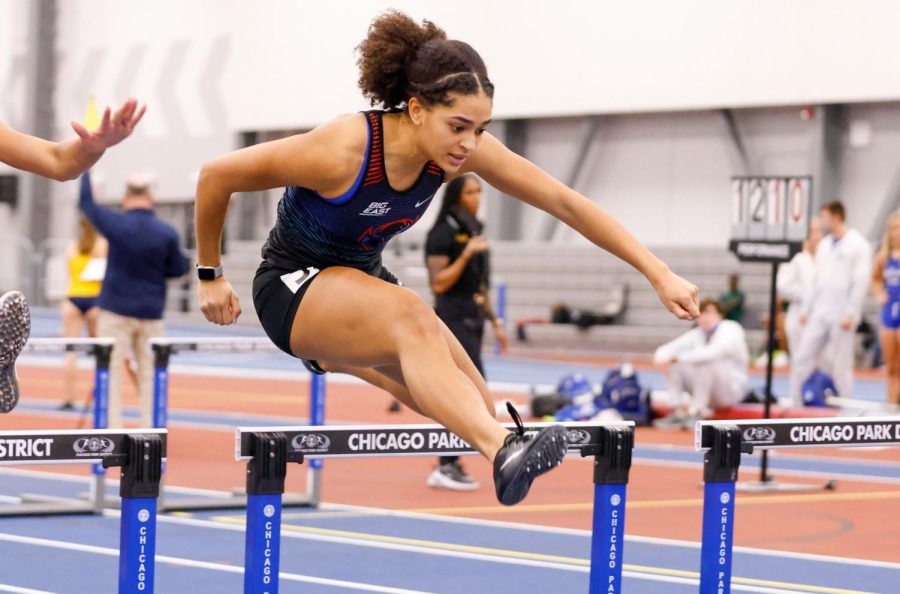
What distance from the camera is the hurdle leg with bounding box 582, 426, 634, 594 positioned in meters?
4.74

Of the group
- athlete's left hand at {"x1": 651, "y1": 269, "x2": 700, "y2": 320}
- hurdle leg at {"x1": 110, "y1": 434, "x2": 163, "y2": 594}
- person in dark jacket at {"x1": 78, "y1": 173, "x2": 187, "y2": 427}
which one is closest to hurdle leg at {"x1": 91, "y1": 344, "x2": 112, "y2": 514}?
person in dark jacket at {"x1": 78, "y1": 173, "x2": 187, "y2": 427}

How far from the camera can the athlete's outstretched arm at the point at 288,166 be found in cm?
426

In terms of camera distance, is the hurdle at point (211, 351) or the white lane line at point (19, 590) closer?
the white lane line at point (19, 590)

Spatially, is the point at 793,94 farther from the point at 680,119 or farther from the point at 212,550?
the point at 212,550

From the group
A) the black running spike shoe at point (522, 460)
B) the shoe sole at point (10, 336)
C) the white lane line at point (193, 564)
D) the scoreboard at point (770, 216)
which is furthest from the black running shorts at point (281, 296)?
the scoreboard at point (770, 216)

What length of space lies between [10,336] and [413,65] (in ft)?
4.75

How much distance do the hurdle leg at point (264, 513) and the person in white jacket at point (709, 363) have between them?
8.06 metres

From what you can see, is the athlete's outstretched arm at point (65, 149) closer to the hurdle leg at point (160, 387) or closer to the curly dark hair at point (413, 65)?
the curly dark hair at point (413, 65)

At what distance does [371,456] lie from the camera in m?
4.91

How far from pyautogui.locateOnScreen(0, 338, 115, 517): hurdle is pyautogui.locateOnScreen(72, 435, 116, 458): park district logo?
387cm

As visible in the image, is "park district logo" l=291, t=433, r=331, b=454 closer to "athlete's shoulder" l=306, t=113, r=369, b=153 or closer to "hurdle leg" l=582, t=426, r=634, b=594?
"hurdle leg" l=582, t=426, r=634, b=594

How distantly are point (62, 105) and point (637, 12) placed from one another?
13.8m

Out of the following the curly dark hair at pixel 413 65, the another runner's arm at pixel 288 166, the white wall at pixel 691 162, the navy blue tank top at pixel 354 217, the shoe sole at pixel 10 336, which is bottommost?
the shoe sole at pixel 10 336

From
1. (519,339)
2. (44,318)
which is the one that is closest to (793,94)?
(519,339)
